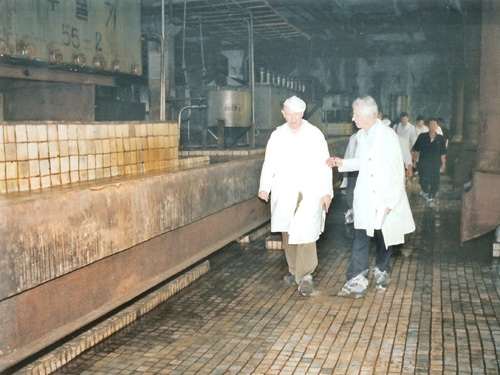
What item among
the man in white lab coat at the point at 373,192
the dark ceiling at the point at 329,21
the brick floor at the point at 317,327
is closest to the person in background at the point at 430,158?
the dark ceiling at the point at 329,21

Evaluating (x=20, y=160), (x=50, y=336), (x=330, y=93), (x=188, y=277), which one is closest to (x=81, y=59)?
(x=188, y=277)

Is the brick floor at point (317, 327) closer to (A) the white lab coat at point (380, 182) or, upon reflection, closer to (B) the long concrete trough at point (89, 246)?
(B) the long concrete trough at point (89, 246)

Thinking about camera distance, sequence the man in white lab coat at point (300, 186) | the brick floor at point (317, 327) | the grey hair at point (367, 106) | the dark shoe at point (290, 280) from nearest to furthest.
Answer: the brick floor at point (317, 327), the grey hair at point (367, 106), the man in white lab coat at point (300, 186), the dark shoe at point (290, 280)

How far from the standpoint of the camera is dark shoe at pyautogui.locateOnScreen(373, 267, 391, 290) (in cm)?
626

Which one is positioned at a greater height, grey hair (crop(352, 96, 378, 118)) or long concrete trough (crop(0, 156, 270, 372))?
grey hair (crop(352, 96, 378, 118))

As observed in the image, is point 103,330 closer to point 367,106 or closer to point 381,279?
point 381,279

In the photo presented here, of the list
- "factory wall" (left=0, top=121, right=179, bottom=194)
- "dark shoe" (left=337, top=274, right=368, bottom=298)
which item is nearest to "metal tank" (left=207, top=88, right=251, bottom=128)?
"factory wall" (left=0, top=121, right=179, bottom=194)

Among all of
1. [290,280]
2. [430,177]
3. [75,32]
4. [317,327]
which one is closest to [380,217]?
[290,280]

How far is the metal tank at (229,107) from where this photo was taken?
43.7 ft

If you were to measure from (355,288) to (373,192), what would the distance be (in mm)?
916

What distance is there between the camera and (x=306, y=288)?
605cm

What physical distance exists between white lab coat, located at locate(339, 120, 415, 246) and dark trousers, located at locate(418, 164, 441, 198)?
7257mm

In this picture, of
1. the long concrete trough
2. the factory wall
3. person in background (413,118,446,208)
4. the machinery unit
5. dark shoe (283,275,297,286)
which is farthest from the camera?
person in background (413,118,446,208)

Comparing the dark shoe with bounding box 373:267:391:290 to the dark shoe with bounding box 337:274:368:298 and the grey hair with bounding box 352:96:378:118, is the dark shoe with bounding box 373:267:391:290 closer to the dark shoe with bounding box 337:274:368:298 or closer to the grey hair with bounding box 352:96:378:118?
the dark shoe with bounding box 337:274:368:298
